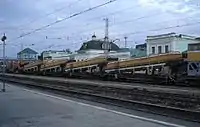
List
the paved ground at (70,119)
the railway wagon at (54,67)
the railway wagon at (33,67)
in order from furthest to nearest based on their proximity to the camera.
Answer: the railway wagon at (33,67), the railway wagon at (54,67), the paved ground at (70,119)

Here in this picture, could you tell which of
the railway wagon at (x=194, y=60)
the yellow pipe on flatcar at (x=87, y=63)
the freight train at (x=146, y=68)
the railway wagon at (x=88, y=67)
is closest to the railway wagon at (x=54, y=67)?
the freight train at (x=146, y=68)

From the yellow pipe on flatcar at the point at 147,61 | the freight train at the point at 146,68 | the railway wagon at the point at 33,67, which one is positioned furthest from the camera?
the railway wagon at the point at 33,67

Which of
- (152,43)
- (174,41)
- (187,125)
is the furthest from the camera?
(152,43)

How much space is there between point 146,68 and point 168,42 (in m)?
25.2

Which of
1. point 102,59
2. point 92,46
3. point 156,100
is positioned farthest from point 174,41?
point 156,100

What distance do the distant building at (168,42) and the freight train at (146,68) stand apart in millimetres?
16317

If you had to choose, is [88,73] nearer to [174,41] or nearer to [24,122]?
[174,41]

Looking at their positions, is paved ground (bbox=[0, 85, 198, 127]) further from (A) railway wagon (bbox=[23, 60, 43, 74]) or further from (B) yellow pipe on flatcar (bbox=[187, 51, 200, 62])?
(A) railway wagon (bbox=[23, 60, 43, 74])

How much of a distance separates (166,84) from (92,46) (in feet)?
199

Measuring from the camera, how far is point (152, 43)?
218ft

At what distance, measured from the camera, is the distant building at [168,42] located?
61812 millimetres

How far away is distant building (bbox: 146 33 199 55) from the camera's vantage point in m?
61.8

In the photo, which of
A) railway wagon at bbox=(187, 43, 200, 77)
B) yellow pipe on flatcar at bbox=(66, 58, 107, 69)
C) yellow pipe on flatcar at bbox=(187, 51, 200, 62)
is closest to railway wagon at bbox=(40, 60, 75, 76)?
yellow pipe on flatcar at bbox=(66, 58, 107, 69)

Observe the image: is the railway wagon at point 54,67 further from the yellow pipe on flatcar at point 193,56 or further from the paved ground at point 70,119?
the paved ground at point 70,119
